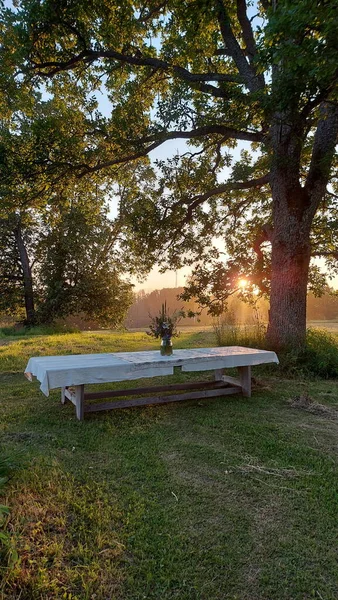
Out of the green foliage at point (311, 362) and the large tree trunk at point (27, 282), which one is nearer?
the green foliage at point (311, 362)

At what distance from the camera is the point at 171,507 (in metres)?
2.04

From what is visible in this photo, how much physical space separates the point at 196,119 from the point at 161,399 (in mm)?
4748

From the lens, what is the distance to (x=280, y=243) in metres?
5.99

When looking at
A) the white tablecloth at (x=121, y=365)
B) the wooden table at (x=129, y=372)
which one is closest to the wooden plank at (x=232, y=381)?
the wooden table at (x=129, y=372)

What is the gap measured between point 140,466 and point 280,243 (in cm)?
477

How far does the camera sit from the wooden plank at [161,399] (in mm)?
3686

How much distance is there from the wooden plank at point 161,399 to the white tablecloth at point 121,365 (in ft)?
1.63

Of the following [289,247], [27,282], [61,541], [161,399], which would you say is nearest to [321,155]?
[289,247]

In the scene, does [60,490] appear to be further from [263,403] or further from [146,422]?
[263,403]

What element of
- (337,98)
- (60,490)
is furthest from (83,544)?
(337,98)

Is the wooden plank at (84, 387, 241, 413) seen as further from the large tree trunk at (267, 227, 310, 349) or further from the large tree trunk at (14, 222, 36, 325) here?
the large tree trunk at (14, 222, 36, 325)

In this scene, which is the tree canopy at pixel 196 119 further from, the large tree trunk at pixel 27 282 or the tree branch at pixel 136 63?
the large tree trunk at pixel 27 282

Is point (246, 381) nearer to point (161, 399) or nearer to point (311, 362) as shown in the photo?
point (161, 399)

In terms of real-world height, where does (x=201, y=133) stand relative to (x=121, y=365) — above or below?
above
